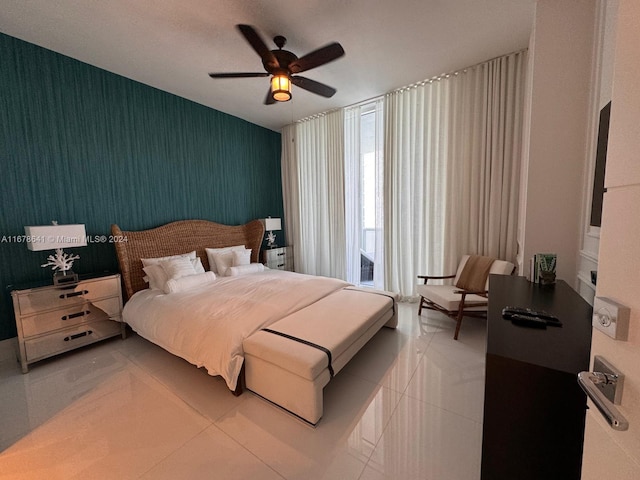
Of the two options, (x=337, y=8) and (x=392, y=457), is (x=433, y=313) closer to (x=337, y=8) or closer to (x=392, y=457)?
(x=392, y=457)

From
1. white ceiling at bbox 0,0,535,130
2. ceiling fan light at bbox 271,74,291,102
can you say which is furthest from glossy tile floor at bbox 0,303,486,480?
white ceiling at bbox 0,0,535,130

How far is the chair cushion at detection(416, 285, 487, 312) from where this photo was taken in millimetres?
2824

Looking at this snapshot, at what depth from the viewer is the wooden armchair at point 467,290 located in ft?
9.16

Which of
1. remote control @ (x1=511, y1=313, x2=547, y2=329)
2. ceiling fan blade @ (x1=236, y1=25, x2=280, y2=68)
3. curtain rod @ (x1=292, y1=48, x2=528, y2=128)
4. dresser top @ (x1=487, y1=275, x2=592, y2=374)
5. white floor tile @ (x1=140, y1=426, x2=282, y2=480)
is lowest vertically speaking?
white floor tile @ (x1=140, y1=426, x2=282, y2=480)

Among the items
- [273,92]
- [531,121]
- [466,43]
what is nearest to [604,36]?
[531,121]

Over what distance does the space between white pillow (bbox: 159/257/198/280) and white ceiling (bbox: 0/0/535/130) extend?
2.27 metres

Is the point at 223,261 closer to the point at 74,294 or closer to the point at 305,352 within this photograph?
the point at 74,294

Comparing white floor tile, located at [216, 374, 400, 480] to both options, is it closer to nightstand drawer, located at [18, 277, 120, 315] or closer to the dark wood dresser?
the dark wood dresser

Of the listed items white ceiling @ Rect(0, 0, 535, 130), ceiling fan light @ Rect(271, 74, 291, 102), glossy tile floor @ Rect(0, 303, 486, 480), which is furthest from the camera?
ceiling fan light @ Rect(271, 74, 291, 102)

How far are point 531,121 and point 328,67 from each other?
2140mm

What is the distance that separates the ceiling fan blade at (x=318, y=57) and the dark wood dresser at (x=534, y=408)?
2.21 m

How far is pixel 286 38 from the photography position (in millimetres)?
2490

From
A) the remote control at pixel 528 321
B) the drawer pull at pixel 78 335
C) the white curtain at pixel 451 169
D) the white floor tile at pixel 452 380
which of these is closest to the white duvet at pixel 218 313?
the drawer pull at pixel 78 335

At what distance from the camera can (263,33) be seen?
2430 millimetres
